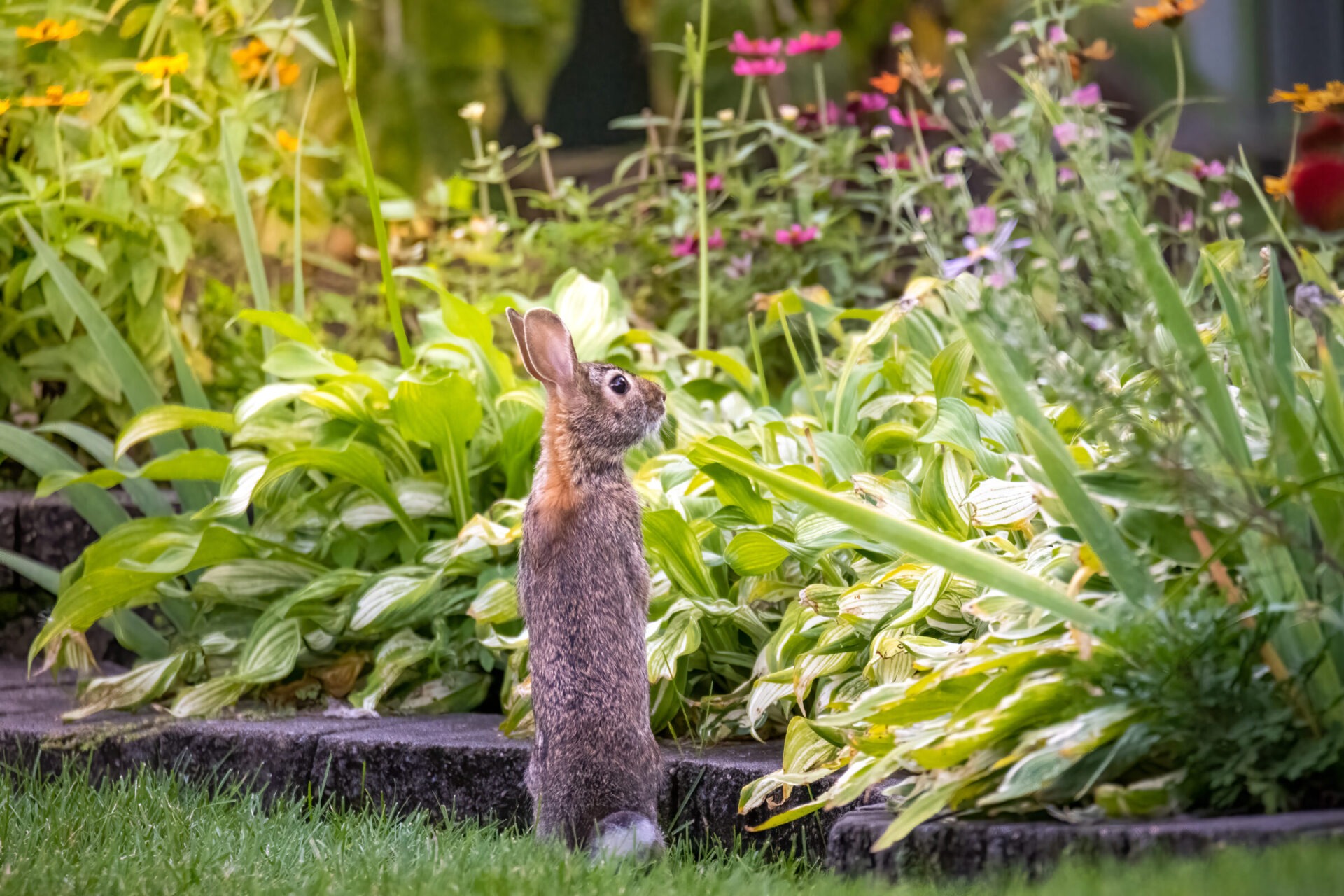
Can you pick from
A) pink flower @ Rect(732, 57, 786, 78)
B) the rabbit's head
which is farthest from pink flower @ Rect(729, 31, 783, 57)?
the rabbit's head

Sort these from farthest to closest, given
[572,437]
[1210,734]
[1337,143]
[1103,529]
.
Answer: [572,437] < [1337,143] < [1103,529] < [1210,734]

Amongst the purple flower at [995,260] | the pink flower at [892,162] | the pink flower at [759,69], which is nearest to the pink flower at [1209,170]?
the purple flower at [995,260]

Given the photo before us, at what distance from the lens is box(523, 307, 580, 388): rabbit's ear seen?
2418mm

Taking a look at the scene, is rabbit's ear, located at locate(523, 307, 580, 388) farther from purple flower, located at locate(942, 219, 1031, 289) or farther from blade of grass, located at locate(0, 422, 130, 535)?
blade of grass, located at locate(0, 422, 130, 535)

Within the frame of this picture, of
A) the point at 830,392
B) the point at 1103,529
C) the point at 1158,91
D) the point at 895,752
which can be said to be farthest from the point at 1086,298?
the point at 1158,91

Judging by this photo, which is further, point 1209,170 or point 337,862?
point 1209,170

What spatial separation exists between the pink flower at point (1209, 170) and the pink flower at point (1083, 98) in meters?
0.42

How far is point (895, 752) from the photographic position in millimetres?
1788

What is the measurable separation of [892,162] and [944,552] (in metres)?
2.79

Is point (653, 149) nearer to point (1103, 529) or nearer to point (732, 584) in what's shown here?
point (732, 584)

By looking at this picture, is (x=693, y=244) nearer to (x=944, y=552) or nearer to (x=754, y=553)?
(x=754, y=553)

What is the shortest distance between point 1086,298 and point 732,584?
1455 mm

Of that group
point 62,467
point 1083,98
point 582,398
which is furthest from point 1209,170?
point 62,467

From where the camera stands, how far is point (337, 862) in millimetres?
2131
